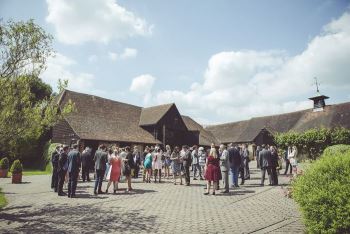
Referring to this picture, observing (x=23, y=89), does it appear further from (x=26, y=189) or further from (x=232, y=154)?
(x=232, y=154)

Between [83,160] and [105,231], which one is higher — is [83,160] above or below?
above

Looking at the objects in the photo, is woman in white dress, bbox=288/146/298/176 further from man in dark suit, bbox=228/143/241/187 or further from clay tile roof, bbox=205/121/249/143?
clay tile roof, bbox=205/121/249/143

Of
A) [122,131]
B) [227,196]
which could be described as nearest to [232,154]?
[227,196]

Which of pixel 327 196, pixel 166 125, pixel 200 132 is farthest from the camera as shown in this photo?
pixel 200 132

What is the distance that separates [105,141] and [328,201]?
2621 centimetres

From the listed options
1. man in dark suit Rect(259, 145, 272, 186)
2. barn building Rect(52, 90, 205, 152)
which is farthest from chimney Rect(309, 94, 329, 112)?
man in dark suit Rect(259, 145, 272, 186)

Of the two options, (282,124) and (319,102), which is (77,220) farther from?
(282,124)

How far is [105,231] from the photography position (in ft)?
25.7

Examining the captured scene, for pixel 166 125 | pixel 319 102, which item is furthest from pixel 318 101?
pixel 166 125

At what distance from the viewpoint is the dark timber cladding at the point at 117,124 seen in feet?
98.9

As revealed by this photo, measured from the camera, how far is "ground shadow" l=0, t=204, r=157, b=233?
8.09 metres

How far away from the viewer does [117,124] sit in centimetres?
3459

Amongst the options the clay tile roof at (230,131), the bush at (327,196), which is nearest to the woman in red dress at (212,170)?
the bush at (327,196)

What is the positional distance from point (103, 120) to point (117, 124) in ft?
5.79
